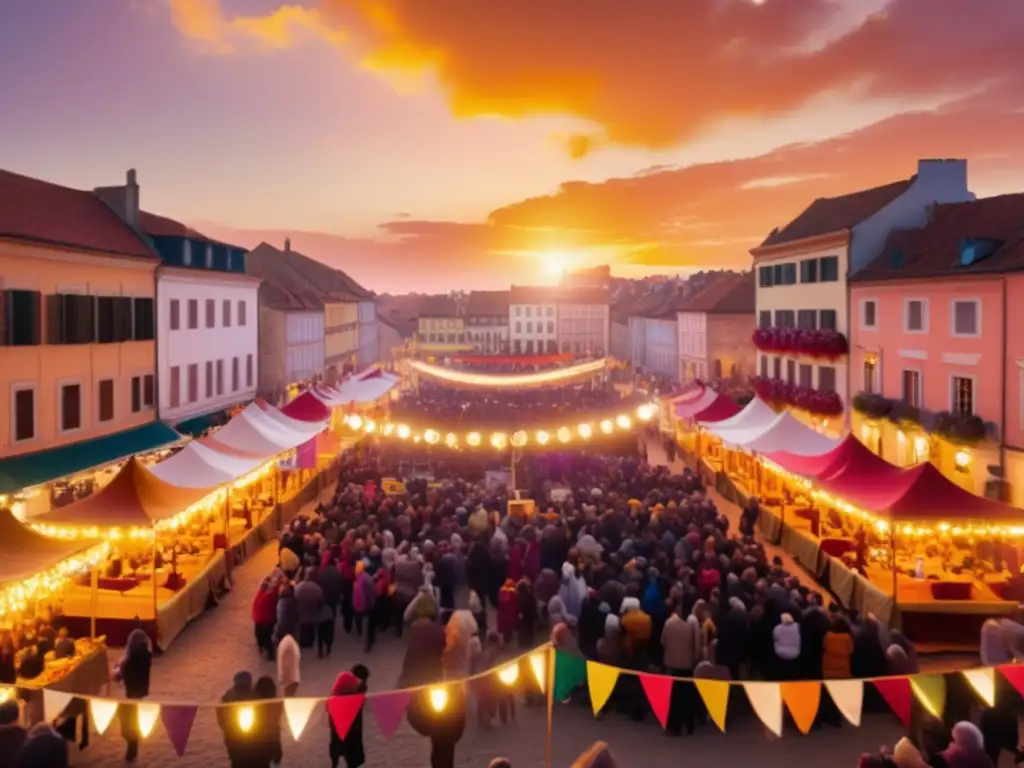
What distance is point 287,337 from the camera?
178 ft

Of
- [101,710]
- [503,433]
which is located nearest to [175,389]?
[503,433]

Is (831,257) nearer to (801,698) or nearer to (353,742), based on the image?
(801,698)

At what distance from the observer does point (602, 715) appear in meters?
13.0

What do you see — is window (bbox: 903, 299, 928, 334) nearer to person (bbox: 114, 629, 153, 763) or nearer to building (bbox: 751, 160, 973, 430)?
building (bbox: 751, 160, 973, 430)

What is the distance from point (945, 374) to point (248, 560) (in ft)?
67.3

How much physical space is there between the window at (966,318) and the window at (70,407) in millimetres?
25269

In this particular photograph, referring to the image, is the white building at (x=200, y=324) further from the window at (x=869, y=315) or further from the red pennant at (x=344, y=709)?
the window at (x=869, y=315)

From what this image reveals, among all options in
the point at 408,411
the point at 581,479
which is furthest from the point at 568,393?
the point at 581,479

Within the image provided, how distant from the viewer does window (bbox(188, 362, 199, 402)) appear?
34.6 meters

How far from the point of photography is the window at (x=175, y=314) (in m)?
32.9

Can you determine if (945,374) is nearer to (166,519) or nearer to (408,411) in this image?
(166,519)

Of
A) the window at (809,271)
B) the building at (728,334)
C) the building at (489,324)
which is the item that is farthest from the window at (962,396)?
the building at (489,324)

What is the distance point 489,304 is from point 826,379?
326 ft

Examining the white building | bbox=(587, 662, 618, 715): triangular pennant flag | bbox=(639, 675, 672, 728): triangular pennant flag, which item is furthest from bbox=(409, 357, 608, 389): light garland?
bbox=(639, 675, 672, 728): triangular pennant flag
